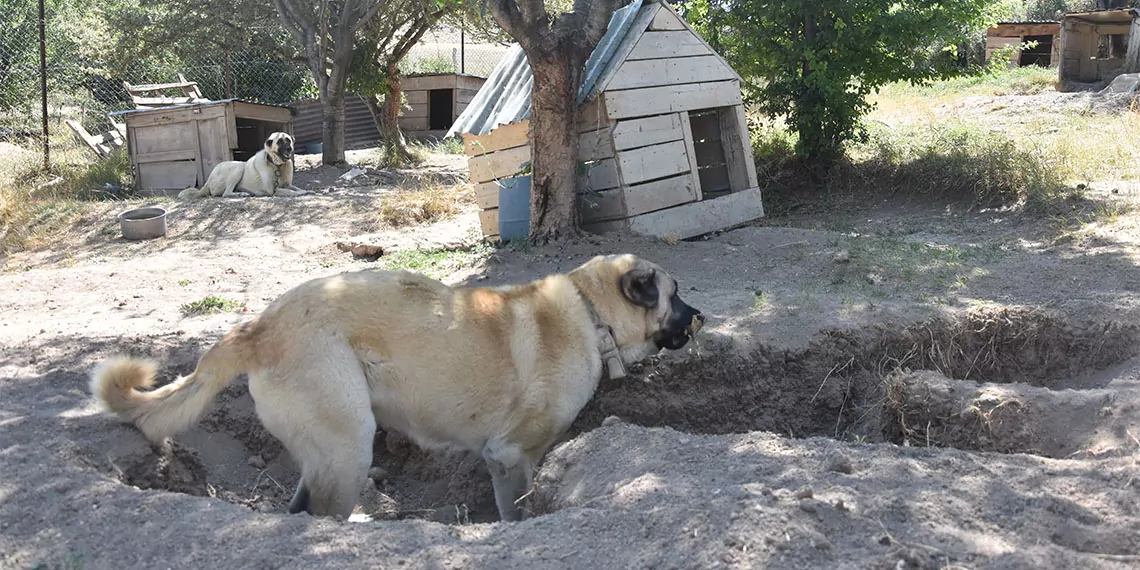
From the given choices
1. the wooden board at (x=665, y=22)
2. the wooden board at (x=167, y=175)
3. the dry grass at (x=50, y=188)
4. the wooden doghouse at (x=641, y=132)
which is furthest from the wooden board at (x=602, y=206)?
the wooden board at (x=167, y=175)

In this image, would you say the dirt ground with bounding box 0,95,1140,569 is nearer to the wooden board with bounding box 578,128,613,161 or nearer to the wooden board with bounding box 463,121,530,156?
the wooden board with bounding box 578,128,613,161

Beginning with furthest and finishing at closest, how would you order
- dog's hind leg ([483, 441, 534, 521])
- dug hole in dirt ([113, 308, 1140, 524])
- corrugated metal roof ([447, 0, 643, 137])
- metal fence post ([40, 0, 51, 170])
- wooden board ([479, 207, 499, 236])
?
metal fence post ([40, 0, 51, 170]) < wooden board ([479, 207, 499, 236]) < corrugated metal roof ([447, 0, 643, 137]) < dug hole in dirt ([113, 308, 1140, 524]) < dog's hind leg ([483, 441, 534, 521])

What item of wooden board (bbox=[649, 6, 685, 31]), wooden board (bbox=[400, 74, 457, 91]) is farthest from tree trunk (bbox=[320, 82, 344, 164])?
wooden board (bbox=[649, 6, 685, 31])

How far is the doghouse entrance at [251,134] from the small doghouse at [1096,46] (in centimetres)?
1733


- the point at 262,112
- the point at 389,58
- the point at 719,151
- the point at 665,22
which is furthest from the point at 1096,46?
the point at 262,112

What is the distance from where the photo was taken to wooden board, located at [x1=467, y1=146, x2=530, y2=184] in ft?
29.5

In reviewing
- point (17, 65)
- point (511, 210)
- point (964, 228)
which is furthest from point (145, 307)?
point (17, 65)

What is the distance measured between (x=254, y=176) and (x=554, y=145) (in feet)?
24.6

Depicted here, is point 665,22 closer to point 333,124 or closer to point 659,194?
point 659,194

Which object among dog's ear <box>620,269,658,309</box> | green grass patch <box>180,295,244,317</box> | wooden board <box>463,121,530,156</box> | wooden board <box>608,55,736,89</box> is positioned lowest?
dog's ear <box>620,269,658,309</box>

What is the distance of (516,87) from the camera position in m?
9.62

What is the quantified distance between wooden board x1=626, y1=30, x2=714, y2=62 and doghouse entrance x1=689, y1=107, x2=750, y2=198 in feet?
3.07

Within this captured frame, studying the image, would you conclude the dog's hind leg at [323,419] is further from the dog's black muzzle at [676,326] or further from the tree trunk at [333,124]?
the tree trunk at [333,124]

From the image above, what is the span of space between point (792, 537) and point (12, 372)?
15.2 feet
